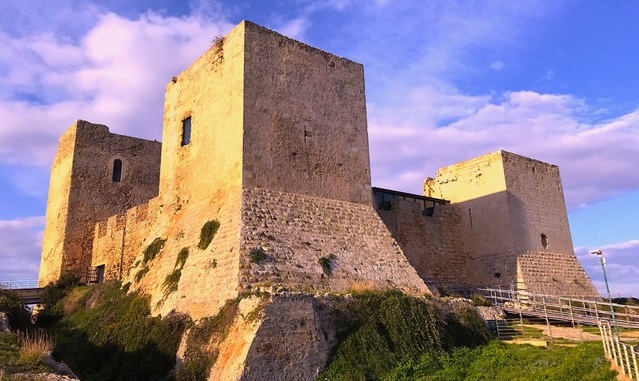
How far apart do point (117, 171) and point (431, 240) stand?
15142mm

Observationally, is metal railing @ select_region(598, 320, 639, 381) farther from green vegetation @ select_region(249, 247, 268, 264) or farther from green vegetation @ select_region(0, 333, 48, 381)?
green vegetation @ select_region(0, 333, 48, 381)

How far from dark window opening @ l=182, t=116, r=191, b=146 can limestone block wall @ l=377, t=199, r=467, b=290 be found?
28.0 feet

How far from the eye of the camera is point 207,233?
14.2m

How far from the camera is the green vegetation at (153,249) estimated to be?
16.4m

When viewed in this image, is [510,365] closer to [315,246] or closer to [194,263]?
[315,246]

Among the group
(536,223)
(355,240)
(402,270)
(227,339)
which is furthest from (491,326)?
(536,223)

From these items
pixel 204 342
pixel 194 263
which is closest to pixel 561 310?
pixel 194 263

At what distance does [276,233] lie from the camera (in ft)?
44.5

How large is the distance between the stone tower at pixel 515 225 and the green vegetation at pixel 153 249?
1426cm

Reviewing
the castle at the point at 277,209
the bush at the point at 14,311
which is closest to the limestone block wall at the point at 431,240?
the castle at the point at 277,209

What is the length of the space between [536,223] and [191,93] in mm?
16331

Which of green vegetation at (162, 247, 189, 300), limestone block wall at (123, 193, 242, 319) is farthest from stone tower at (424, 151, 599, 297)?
green vegetation at (162, 247, 189, 300)

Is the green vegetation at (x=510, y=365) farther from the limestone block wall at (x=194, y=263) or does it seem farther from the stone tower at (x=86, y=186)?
the stone tower at (x=86, y=186)

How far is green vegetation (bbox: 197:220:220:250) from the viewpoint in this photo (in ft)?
45.8
